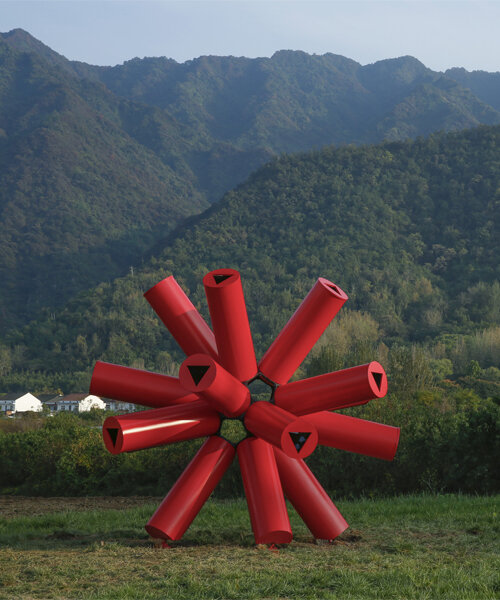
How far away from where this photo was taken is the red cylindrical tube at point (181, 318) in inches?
393

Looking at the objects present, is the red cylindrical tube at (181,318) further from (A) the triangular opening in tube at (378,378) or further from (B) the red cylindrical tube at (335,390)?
(A) the triangular opening in tube at (378,378)

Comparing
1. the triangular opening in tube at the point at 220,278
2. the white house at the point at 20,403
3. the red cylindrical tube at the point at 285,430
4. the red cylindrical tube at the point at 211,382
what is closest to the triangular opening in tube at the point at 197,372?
the red cylindrical tube at the point at 211,382

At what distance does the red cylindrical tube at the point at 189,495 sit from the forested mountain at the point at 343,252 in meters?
65.0

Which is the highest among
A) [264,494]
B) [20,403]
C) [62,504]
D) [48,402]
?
[264,494]

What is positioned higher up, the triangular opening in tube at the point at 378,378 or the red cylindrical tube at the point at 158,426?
the triangular opening in tube at the point at 378,378

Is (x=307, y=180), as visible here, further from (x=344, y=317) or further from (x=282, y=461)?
(x=282, y=461)

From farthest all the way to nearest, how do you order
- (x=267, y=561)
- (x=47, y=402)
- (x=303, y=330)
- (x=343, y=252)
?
(x=343, y=252)
(x=47, y=402)
(x=303, y=330)
(x=267, y=561)

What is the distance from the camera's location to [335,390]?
9.24 meters

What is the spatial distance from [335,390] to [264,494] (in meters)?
1.41

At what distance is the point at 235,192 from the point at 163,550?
10591 centimetres

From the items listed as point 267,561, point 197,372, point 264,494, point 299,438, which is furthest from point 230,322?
point 267,561

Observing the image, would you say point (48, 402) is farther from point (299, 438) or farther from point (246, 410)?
point (299, 438)

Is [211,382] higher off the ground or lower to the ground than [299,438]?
higher

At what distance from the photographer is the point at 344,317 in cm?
7581
